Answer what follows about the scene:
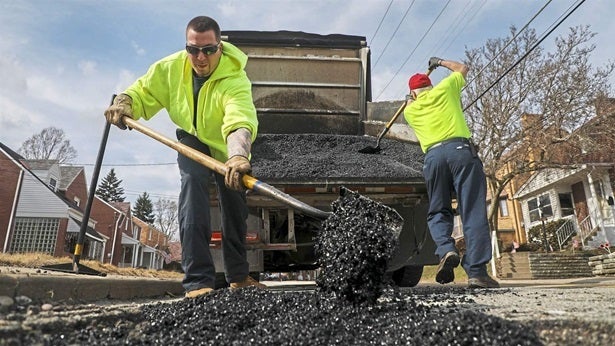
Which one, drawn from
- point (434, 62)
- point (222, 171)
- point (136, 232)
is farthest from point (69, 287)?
point (136, 232)

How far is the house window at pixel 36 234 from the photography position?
24969mm

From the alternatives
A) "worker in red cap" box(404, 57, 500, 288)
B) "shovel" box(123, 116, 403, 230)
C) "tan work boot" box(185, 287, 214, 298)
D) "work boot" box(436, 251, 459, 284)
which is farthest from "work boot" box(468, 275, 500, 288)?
"tan work boot" box(185, 287, 214, 298)

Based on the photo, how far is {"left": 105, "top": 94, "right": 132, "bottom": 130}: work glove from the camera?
298 centimetres

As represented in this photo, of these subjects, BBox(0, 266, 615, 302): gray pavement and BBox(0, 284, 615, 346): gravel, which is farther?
BBox(0, 266, 615, 302): gray pavement

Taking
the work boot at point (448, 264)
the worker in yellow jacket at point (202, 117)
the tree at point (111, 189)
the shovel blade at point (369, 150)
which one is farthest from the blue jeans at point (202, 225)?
the tree at point (111, 189)

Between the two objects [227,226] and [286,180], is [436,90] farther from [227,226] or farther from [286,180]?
[227,226]

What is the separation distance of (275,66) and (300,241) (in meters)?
2.81

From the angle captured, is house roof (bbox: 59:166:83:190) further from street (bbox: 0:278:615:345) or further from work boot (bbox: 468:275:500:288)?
street (bbox: 0:278:615:345)

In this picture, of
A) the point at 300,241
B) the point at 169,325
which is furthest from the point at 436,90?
the point at 169,325

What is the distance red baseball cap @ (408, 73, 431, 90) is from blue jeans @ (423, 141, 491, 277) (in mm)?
896

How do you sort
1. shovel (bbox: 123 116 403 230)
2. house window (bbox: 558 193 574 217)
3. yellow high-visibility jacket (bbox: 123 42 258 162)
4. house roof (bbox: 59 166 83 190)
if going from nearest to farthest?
shovel (bbox: 123 116 403 230)
yellow high-visibility jacket (bbox: 123 42 258 162)
house window (bbox: 558 193 574 217)
house roof (bbox: 59 166 83 190)

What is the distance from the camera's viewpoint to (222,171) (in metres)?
2.47

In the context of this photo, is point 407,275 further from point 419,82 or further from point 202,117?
point 202,117

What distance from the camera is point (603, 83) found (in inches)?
646
